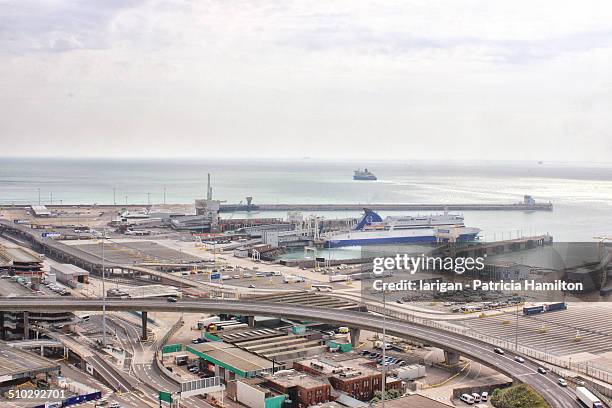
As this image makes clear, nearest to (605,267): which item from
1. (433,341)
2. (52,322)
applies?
(433,341)

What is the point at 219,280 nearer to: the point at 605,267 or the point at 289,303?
the point at 289,303

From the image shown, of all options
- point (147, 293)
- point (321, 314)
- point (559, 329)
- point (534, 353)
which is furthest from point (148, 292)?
point (559, 329)

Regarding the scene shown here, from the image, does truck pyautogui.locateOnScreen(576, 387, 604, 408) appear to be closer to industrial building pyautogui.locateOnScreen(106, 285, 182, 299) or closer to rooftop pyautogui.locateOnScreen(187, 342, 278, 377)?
rooftop pyautogui.locateOnScreen(187, 342, 278, 377)

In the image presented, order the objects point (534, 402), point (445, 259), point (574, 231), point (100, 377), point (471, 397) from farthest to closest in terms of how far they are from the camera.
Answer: point (574, 231) → point (445, 259) → point (100, 377) → point (471, 397) → point (534, 402)

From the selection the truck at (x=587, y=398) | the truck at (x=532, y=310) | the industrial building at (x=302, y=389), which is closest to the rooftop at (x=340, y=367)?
the industrial building at (x=302, y=389)

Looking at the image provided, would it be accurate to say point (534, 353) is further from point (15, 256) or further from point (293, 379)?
point (15, 256)

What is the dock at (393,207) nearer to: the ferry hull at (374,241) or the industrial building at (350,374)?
the ferry hull at (374,241)

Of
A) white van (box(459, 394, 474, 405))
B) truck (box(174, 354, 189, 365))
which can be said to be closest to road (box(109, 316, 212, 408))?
truck (box(174, 354, 189, 365))
